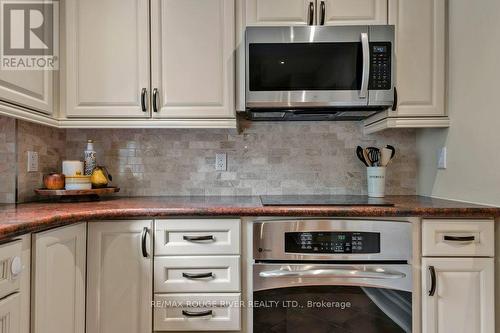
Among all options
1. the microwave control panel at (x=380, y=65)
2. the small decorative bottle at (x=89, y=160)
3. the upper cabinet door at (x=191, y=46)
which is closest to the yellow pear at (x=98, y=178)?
the small decorative bottle at (x=89, y=160)

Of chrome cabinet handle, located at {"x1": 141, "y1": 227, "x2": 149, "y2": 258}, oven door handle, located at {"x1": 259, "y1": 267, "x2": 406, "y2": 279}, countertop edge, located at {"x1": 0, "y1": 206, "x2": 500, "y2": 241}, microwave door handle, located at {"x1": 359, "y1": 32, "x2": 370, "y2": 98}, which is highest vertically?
microwave door handle, located at {"x1": 359, "y1": 32, "x2": 370, "y2": 98}

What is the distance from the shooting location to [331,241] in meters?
1.44

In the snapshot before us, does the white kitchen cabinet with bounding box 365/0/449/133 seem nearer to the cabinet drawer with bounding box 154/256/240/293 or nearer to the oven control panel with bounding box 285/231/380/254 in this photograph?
the oven control panel with bounding box 285/231/380/254

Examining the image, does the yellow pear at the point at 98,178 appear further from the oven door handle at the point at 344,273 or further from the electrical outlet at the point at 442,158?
the electrical outlet at the point at 442,158

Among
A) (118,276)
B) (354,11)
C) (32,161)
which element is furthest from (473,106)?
(32,161)

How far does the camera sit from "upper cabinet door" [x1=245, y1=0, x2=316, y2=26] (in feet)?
5.63

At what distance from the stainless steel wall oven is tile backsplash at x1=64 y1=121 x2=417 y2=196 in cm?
62

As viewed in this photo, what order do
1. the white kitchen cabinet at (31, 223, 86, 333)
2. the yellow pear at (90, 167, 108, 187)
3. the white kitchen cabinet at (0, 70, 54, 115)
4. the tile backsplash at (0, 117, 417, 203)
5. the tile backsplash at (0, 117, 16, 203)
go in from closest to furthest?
the white kitchen cabinet at (31, 223, 86, 333)
the white kitchen cabinet at (0, 70, 54, 115)
the tile backsplash at (0, 117, 16, 203)
the yellow pear at (90, 167, 108, 187)
the tile backsplash at (0, 117, 417, 203)

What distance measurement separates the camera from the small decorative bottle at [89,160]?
186cm

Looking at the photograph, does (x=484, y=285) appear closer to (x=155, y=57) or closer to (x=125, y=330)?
(x=125, y=330)

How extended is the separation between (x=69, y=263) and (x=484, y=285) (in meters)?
1.79

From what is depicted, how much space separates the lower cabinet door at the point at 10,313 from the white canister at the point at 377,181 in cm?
175

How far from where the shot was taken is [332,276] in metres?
1.42

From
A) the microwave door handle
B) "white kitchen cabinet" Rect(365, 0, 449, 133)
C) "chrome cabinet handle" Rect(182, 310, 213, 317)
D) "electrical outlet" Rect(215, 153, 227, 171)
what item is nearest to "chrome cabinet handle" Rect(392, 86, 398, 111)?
"white kitchen cabinet" Rect(365, 0, 449, 133)
